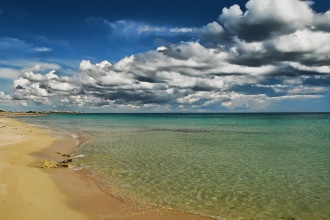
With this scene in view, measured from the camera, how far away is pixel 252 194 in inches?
534

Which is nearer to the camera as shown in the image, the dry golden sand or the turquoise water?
the dry golden sand

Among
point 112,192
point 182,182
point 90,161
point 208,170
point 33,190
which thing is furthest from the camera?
point 90,161

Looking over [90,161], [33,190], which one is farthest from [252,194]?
[90,161]

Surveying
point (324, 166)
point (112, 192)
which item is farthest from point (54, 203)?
point (324, 166)

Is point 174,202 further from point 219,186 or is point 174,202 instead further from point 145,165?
point 145,165

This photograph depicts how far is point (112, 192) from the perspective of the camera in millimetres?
14023

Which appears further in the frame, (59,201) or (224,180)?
(224,180)

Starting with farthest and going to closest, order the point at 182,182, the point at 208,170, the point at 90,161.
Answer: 1. the point at 90,161
2. the point at 208,170
3. the point at 182,182

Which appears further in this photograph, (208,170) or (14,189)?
(208,170)

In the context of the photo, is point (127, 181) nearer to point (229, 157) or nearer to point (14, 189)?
point (14, 189)

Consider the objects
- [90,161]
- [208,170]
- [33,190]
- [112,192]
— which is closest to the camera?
[33,190]

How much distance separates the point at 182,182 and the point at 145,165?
4962mm

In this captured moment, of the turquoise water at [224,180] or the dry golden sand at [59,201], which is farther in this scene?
the turquoise water at [224,180]

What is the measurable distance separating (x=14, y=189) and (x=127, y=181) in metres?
5.67
